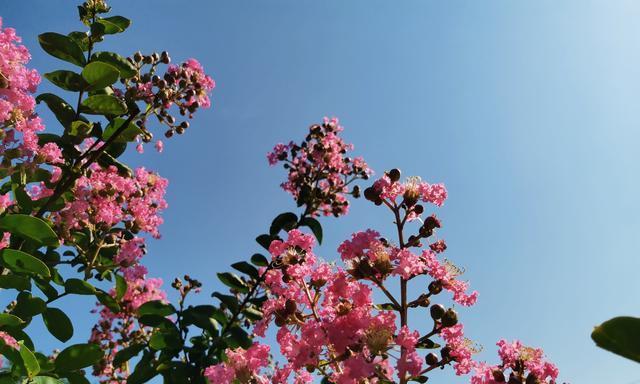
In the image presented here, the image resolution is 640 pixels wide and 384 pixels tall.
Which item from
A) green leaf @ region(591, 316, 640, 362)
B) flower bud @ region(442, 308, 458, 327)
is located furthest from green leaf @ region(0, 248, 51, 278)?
green leaf @ region(591, 316, 640, 362)

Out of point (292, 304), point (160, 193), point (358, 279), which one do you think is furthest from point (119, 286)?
point (358, 279)

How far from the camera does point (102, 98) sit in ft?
6.89

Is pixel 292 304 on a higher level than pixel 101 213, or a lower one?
lower

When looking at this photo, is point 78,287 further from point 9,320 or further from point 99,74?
point 99,74

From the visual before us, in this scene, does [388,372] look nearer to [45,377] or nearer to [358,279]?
[358,279]

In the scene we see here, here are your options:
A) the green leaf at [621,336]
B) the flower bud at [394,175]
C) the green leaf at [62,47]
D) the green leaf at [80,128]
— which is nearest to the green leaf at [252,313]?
the flower bud at [394,175]

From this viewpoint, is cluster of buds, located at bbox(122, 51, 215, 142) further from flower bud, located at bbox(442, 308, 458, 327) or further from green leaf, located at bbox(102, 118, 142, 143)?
flower bud, located at bbox(442, 308, 458, 327)

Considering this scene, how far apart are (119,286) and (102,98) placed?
922 millimetres

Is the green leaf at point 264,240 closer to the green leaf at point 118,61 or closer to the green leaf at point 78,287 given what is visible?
the green leaf at point 78,287

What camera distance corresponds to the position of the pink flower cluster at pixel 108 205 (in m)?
2.31

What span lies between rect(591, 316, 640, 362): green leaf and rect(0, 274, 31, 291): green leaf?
188 centimetres

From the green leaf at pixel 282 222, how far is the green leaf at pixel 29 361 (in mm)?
1173

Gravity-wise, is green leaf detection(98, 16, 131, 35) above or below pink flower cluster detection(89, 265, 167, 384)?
above

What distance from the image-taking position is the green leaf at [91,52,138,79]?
2178 mm
